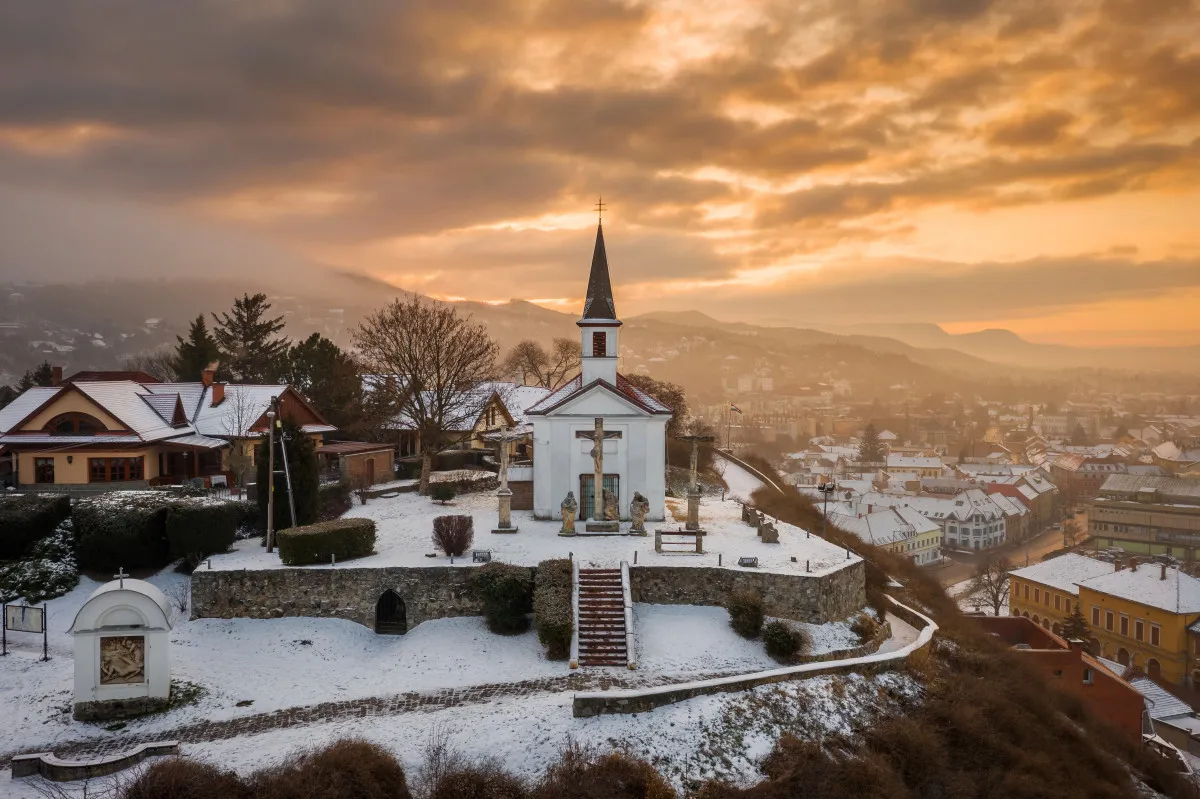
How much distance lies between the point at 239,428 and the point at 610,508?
18987 mm

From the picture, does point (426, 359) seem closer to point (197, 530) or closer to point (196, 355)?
point (197, 530)

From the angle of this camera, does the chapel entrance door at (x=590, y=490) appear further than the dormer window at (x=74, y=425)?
No

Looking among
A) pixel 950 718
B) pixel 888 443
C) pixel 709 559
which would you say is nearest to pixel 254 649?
pixel 709 559

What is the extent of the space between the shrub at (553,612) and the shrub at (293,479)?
10139 mm

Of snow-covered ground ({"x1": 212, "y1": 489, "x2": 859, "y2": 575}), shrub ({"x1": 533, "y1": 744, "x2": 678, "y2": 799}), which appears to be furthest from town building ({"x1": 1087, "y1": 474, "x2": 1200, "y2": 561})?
shrub ({"x1": 533, "y1": 744, "x2": 678, "y2": 799})

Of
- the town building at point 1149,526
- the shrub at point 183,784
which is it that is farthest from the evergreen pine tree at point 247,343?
the town building at point 1149,526

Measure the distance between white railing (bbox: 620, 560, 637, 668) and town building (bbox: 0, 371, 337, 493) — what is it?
15.9 meters

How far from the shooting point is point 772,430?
17900cm

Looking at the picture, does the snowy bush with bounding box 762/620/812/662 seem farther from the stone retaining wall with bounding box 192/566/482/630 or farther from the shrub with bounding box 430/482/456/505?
the shrub with bounding box 430/482/456/505

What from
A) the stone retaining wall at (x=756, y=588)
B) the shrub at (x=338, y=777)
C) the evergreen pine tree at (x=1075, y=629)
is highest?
the stone retaining wall at (x=756, y=588)

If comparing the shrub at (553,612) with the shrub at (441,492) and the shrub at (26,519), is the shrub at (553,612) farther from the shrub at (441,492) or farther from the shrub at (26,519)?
the shrub at (26,519)

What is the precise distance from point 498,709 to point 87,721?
976 cm

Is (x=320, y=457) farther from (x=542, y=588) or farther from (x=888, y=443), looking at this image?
(x=888, y=443)

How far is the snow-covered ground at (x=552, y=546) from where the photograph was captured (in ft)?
79.8
